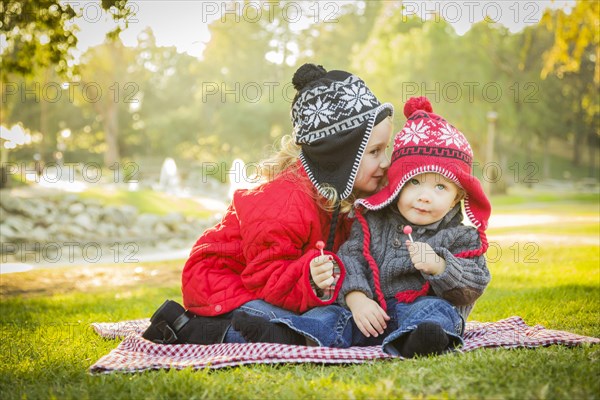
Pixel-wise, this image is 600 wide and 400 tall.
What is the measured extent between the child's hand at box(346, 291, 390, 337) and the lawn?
287 millimetres

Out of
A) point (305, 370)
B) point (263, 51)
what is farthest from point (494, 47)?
point (305, 370)

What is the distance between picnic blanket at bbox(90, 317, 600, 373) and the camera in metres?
2.56

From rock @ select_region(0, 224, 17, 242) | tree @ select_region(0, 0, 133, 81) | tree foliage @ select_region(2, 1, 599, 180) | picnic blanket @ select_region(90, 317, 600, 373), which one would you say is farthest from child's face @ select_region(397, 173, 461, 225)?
tree foliage @ select_region(2, 1, 599, 180)

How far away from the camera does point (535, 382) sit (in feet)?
6.66

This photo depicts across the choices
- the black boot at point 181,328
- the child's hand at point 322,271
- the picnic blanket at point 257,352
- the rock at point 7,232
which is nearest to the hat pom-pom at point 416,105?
the child's hand at point 322,271

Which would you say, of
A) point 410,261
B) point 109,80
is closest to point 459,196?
point 410,261

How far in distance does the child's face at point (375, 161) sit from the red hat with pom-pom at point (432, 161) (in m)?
0.12

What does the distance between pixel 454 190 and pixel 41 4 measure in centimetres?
358

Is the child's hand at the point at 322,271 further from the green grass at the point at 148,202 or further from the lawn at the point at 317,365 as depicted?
the green grass at the point at 148,202

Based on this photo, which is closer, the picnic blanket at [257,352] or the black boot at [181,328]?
the picnic blanket at [257,352]

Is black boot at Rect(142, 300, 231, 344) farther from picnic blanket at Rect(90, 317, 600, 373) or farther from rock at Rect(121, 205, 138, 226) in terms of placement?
rock at Rect(121, 205, 138, 226)

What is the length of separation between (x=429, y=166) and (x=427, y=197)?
153 mm

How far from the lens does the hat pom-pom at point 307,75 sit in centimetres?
338

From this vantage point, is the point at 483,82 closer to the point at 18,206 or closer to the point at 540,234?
the point at 540,234
